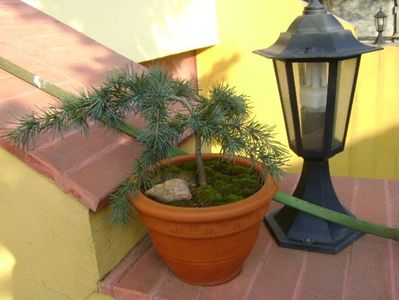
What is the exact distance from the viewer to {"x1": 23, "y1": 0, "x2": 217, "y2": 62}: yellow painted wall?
8.66 ft

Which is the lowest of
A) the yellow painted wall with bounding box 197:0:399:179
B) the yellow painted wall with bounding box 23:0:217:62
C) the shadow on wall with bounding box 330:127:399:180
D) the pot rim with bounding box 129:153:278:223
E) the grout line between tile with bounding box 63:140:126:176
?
the shadow on wall with bounding box 330:127:399:180

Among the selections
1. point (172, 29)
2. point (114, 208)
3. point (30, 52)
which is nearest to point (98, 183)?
point (114, 208)

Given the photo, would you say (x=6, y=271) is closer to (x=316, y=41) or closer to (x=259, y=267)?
(x=259, y=267)

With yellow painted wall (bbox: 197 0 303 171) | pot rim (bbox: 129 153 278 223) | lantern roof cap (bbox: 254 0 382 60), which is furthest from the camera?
yellow painted wall (bbox: 197 0 303 171)

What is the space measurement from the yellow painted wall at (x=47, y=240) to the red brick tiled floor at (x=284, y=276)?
0.10m

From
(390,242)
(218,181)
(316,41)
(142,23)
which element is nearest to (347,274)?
(390,242)

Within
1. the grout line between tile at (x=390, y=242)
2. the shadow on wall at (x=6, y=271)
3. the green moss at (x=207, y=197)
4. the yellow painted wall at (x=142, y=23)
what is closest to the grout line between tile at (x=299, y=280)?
the grout line between tile at (x=390, y=242)

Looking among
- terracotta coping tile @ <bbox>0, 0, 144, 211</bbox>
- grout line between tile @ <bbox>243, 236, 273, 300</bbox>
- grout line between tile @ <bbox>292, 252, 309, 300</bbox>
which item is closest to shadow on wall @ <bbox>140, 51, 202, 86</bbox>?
terracotta coping tile @ <bbox>0, 0, 144, 211</bbox>

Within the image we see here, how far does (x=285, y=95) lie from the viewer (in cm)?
174

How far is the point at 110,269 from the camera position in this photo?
5.06ft

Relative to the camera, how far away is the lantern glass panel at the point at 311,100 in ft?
5.32

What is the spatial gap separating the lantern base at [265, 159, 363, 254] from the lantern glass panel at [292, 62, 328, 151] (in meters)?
0.11

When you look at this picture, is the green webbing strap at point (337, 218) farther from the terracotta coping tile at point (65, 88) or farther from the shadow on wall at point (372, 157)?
the shadow on wall at point (372, 157)

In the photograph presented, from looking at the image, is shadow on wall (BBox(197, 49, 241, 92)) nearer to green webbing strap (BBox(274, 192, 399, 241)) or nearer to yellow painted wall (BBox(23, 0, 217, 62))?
yellow painted wall (BBox(23, 0, 217, 62))
